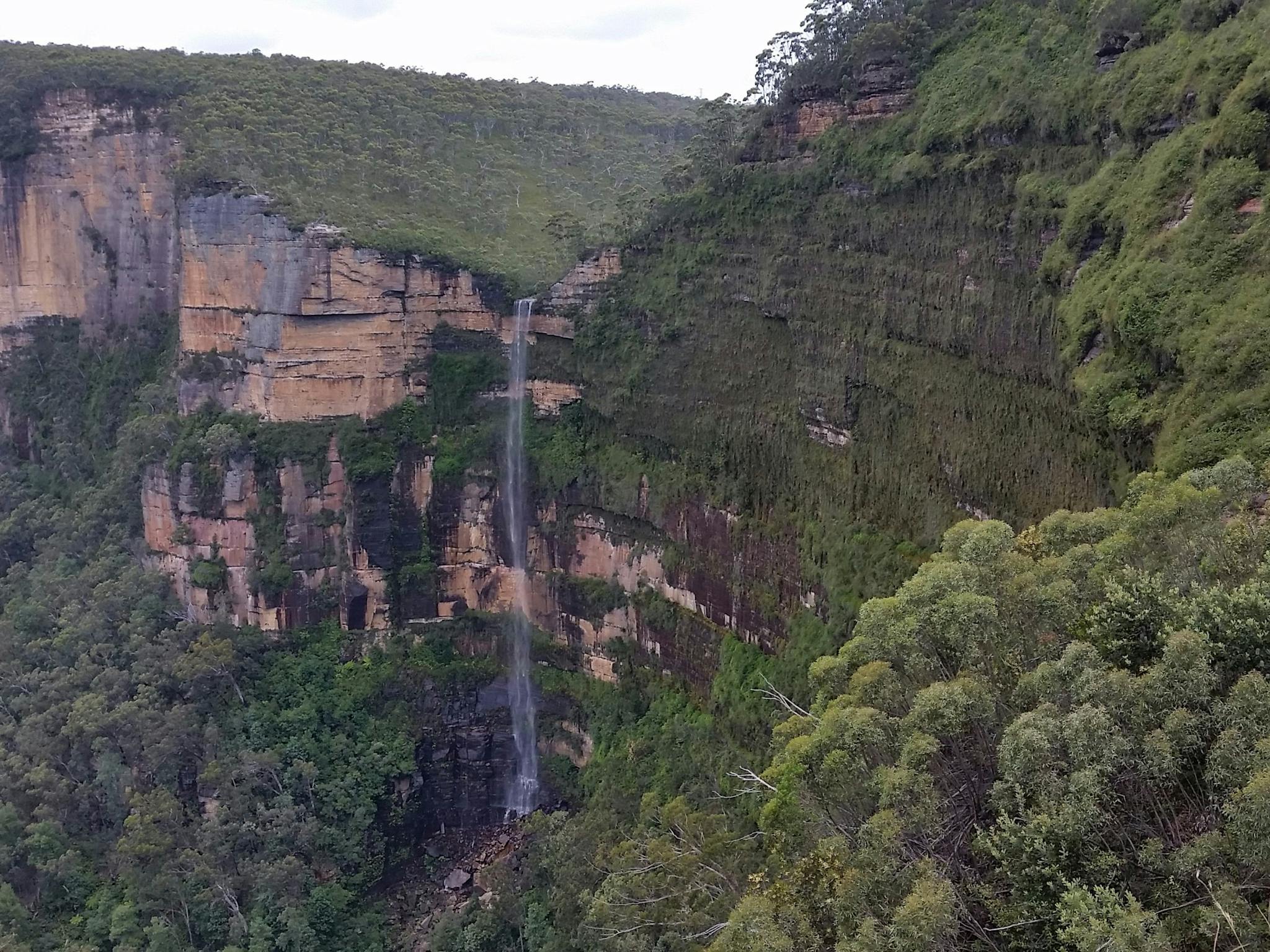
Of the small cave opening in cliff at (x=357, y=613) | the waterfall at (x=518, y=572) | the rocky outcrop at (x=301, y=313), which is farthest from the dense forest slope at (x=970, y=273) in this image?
the small cave opening in cliff at (x=357, y=613)

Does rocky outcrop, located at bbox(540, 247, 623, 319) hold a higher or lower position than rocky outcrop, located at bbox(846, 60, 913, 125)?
lower

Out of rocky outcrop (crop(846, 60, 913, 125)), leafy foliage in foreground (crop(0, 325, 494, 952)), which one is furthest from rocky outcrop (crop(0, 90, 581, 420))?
rocky outcrop (crop(846, 60, 913, 125))

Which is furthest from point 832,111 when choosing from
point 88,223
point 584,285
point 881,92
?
point 88,223

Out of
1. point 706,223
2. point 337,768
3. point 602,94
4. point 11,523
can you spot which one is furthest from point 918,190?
point 602,94

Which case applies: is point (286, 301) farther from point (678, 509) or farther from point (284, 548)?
point (678, 509)

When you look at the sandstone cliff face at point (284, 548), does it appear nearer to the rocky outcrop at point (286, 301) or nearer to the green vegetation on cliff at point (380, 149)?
the rocky outcrop at point (286, 301)

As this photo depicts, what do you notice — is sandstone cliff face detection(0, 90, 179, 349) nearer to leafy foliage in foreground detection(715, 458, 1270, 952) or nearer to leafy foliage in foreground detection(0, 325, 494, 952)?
leafy foliage in foreground detection(0, 325, 494, 952)

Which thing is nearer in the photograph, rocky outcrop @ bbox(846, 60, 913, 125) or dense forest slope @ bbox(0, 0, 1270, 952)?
dense forest slope @ bbox(0, 0, 1270, 952)
